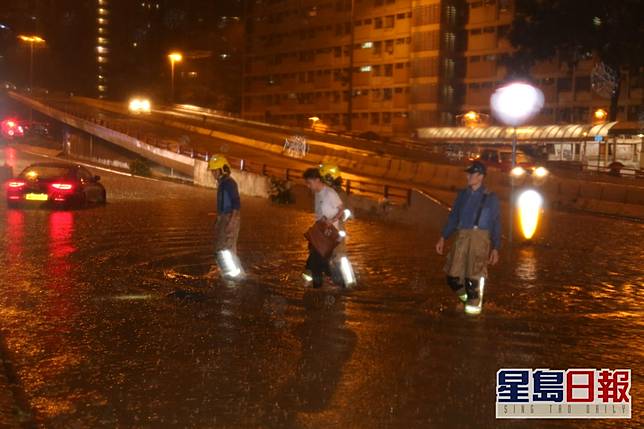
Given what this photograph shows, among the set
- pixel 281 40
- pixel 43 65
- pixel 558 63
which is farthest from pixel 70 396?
pixel 43 65

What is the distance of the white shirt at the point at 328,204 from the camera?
11.0 metres

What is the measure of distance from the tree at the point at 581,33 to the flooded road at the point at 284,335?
47497 millimetres

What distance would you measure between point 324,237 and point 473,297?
81.7 inches

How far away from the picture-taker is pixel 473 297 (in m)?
9.80

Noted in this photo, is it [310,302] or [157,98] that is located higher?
[157,98]

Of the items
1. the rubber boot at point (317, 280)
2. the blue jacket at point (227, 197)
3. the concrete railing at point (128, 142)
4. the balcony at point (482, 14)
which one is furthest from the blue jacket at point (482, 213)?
the balcony at point (482, 14)

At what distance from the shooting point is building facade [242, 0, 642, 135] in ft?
238

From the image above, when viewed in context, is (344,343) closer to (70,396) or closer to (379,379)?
(379,379)

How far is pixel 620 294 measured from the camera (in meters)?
12.0

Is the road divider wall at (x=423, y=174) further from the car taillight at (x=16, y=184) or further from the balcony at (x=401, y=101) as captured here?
the balcony at (x=401, y=101)

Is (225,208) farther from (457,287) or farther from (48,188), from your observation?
(48,188)

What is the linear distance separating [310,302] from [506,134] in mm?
46187

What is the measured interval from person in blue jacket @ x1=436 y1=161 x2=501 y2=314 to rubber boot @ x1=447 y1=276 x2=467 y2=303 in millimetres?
91

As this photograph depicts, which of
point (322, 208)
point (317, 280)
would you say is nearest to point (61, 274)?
point (317, 280)
